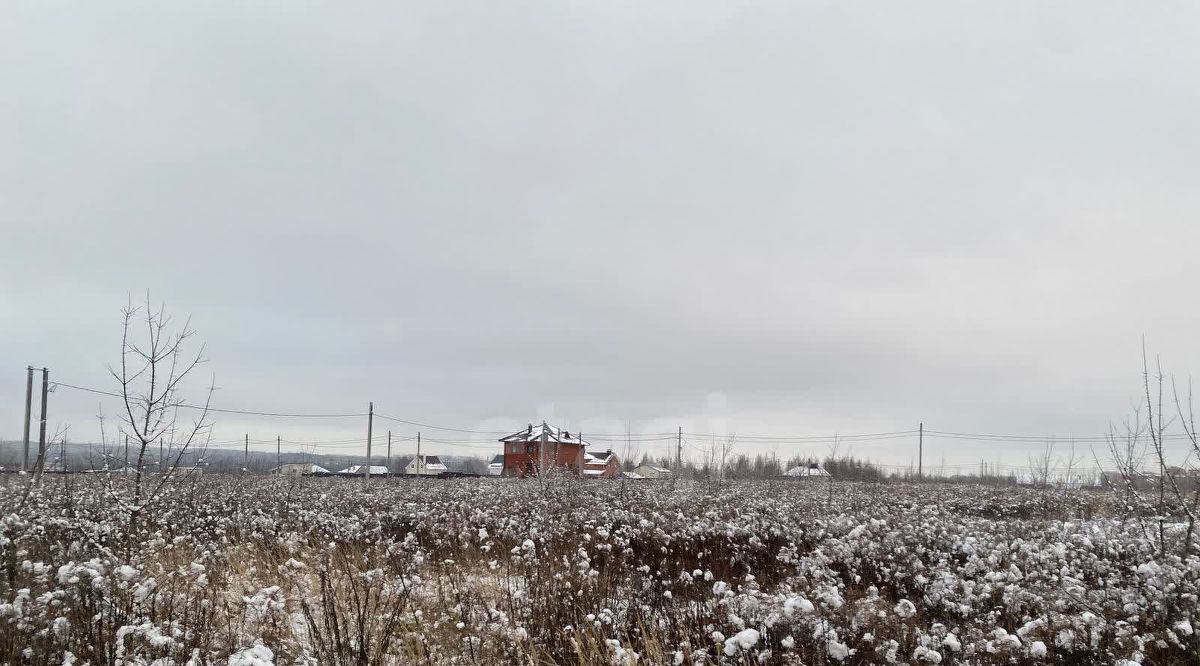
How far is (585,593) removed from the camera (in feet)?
23.9

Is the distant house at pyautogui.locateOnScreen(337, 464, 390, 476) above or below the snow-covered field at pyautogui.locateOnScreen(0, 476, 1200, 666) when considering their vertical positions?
below

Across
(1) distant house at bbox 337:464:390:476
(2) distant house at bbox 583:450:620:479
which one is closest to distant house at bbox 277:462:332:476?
(1) distant house at bbox 337:464:390:476

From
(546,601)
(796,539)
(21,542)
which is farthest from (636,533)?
(21,542)

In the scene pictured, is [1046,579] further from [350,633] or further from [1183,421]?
[350,633]

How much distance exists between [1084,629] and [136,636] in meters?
7.52

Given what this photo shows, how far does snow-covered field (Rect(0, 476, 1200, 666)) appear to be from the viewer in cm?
558

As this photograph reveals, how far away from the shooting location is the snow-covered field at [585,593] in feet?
18.3

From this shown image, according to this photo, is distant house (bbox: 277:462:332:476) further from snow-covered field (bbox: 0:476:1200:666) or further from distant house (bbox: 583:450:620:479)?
distant house (bbox: 583:450:620:479)

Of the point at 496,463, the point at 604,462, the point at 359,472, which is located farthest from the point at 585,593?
the point at 496,463

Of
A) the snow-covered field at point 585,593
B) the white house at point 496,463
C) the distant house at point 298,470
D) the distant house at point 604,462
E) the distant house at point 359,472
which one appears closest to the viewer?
the snow-covered field at point 585,593

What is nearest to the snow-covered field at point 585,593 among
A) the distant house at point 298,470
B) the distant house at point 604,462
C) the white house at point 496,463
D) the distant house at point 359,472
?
the distant house at point 298,470

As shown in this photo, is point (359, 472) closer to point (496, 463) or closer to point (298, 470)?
point (298, 470)

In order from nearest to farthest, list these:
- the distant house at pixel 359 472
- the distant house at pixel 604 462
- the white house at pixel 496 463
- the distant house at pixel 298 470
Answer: the distant house at pixel 298 470
the distant house at pixel 359 472
the distant house at pixel 604 462
the white house at pixel 496 463

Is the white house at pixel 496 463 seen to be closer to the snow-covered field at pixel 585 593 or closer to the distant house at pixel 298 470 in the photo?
the distant house at pixel 298 470
